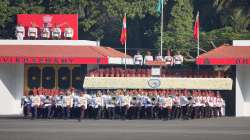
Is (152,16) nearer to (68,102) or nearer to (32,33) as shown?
(32,33)

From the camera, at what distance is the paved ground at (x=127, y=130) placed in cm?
3678

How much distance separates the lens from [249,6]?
232 ft

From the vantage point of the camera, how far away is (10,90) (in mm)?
59469

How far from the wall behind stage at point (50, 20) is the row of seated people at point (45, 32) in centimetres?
19

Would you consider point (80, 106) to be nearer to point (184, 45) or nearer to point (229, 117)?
point (229, 117)

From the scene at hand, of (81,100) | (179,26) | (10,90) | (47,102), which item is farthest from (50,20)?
(179,26)

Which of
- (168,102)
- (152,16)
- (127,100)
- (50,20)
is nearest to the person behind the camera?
(168,102)

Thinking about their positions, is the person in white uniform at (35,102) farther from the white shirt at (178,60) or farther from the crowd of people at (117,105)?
the white shirt at (178,60)

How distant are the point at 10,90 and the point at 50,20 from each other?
5180mm

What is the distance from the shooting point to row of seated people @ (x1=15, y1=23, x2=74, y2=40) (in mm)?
61469

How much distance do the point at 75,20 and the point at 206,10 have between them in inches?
1089

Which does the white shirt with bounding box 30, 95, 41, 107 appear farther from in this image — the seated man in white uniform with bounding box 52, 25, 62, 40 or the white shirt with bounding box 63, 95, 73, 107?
the seated man in white uniform with bounding box 52, 25, 62, 40

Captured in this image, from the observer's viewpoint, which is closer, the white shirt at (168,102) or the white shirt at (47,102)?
the white shirt at (168,102)

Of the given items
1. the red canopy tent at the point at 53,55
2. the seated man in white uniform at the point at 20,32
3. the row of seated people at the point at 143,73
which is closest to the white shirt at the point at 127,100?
the row of seated people at the point at 143,73
